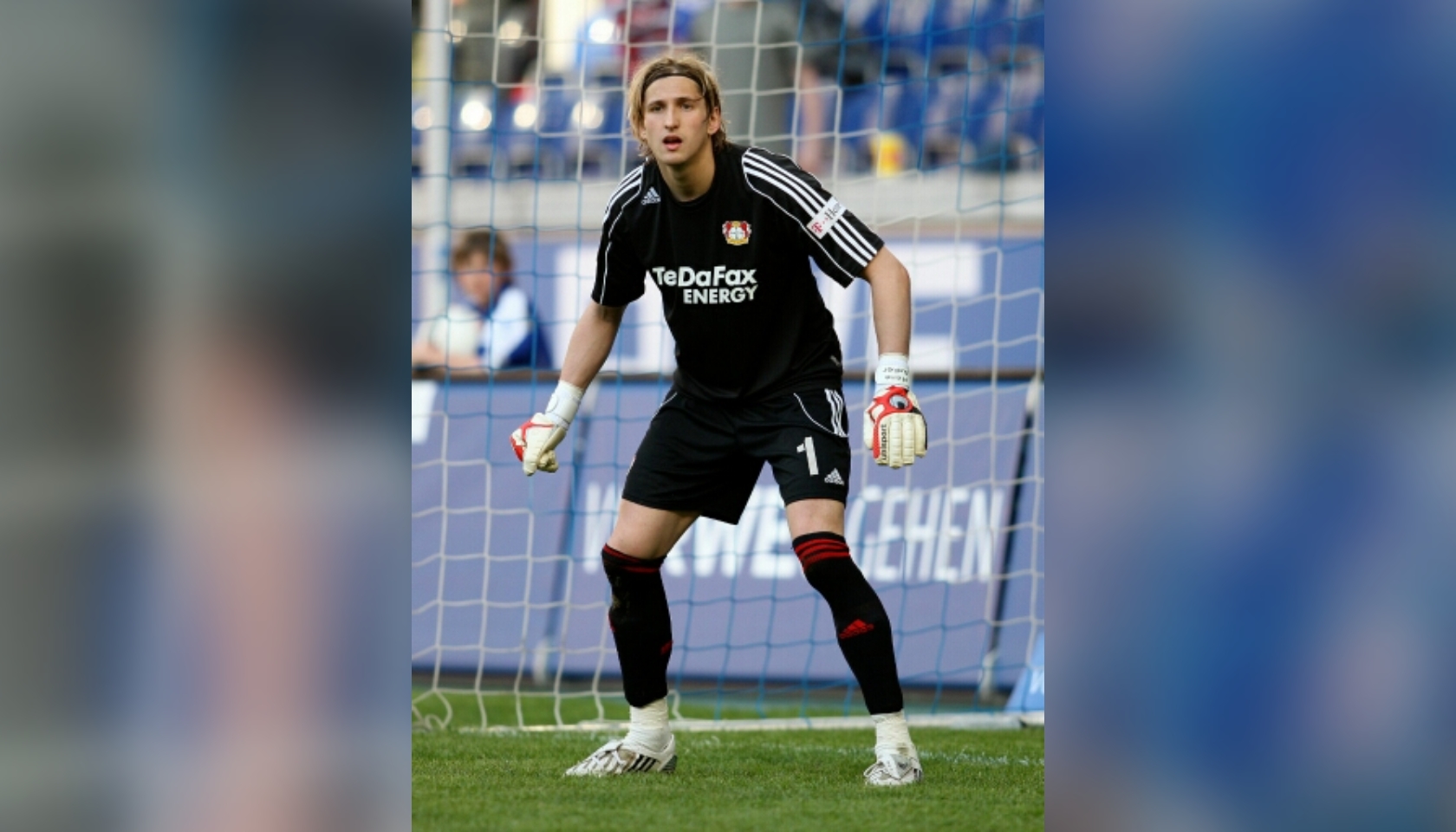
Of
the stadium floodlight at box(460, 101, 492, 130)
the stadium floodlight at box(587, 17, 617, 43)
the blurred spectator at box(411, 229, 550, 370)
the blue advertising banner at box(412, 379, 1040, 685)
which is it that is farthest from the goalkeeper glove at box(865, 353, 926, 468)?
the stadium floodlight at box(460, 101, 492, 130)

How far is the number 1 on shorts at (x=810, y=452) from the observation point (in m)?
4.14

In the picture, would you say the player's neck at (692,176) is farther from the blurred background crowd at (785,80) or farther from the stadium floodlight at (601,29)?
the stadium floodlight at (601,29)

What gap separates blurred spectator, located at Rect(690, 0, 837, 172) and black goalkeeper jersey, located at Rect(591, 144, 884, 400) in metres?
3.69

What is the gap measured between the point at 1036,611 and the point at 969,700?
465mm

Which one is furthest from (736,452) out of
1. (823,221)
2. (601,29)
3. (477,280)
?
(601,29)

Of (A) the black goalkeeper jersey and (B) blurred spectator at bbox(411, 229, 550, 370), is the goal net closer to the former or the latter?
(B) blurred spectator at bbox(411, 229, 550, 370)

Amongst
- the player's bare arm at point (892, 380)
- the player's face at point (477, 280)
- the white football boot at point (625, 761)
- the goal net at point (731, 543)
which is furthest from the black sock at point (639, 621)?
the player's face at point (477, 280)

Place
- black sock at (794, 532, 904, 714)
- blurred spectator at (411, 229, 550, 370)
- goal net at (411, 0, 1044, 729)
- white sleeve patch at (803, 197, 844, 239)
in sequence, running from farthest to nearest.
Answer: blurred spectator at (411, 229, 550, 370) < goal net at (411, 0, 1044, 729) < white sleeve patch at (803, 197, 844, 239) < black sock at (794, 532, 904, 714)

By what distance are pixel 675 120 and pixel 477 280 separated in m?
4.16

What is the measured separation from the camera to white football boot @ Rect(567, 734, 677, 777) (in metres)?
4.33

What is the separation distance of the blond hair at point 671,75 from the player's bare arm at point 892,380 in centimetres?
56
